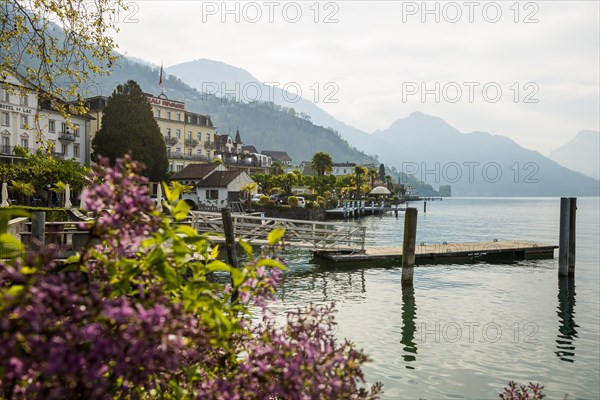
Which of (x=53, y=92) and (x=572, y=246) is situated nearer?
(x=53, y=92)

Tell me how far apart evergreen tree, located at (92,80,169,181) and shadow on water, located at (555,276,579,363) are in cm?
5507

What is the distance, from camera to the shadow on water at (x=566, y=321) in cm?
1397

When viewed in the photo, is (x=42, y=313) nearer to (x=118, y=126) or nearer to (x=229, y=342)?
(x=229, y=342)

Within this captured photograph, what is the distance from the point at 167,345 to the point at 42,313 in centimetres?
53

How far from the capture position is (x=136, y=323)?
2.19 meters

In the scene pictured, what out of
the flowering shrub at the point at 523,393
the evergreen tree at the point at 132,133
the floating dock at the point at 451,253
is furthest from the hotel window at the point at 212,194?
the flowering shrub at the point at 523,393

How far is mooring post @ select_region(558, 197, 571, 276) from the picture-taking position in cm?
2528

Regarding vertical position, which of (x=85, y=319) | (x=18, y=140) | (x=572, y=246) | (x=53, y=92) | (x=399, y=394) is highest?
(x=18, y=140)

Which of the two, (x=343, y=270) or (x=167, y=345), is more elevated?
(x=167, y=345)

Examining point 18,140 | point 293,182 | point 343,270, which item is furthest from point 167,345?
point 293,182

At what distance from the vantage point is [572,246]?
2617 centimetres

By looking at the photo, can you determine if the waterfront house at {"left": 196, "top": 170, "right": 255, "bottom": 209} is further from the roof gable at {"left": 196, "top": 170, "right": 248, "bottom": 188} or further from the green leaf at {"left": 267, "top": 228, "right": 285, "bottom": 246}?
the green leaf at {"left": 267, "top": 228, "right": 285, "bottom": 246}

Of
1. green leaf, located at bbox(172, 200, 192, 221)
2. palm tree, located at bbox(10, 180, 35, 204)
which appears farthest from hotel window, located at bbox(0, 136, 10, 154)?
green leaf, located at bbox(172, 200, 192, 221)

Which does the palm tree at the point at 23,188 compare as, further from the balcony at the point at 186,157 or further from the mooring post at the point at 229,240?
the balcony at the point at 186,157
